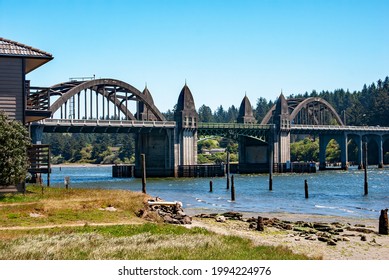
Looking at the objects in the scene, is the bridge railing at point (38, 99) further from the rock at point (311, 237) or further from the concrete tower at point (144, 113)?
the concrete tower at point (144, 113)

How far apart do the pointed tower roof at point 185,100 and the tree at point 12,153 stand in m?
97.9

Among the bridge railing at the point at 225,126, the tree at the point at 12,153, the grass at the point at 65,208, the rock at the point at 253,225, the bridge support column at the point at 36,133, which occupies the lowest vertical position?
the rock at the point at 253,225

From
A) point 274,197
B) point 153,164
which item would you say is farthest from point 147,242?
point 153,164

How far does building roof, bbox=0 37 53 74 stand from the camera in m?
48.1

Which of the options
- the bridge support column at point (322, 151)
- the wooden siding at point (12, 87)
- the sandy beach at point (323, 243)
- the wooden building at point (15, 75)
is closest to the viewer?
the sandy beach at point (323, 243)

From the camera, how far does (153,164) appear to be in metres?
142

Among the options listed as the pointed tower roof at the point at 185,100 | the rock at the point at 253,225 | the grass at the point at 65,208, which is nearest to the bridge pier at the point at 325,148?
the pointed tower roof at the point at 185,100

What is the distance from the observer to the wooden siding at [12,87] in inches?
1918

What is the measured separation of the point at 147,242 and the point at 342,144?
16245 cm

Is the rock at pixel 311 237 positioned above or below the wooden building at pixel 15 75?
below

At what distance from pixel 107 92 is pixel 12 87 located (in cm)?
9027

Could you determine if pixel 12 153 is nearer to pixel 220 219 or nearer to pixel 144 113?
pixel 220 219

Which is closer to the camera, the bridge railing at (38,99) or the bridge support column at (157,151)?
the bridge railing at (38,99)

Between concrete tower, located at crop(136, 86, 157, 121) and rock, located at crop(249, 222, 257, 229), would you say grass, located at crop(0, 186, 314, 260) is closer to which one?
rock, located at crop(249, 222, 257, 229)
